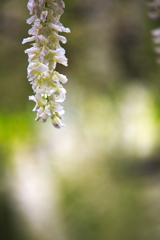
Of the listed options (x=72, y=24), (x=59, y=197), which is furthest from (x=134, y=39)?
(x=59, y=197)

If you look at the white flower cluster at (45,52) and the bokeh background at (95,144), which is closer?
the white flower cluster at (45,52)

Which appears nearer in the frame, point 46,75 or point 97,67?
point 46,75

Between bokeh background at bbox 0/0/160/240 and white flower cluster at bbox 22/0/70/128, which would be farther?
bokeh background at bbox 0/0/160/240

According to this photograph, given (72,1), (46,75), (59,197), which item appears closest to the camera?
(46,75)

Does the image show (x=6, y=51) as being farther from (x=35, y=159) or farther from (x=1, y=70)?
(x=35, y=159)
